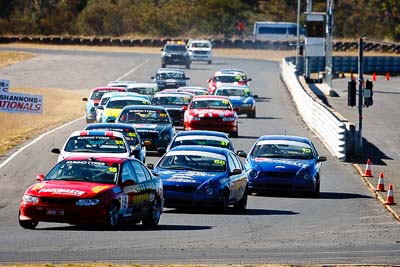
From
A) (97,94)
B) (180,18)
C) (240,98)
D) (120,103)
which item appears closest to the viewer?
(120,103)

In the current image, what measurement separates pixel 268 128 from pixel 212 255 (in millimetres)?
29227

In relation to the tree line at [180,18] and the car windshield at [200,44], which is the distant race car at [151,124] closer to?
the car windshield at [200,44]

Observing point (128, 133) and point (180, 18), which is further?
point (180, 18)

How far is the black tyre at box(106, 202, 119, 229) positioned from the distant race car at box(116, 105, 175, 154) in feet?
48.8

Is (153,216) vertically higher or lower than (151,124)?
higher

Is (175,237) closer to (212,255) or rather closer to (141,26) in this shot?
(212,255)

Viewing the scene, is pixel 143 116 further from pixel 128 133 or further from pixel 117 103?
pixel 128 133

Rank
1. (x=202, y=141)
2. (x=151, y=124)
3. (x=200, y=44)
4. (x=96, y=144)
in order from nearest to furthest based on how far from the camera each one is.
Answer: (x=96, y=144), (x=202, y=141), (x=151, y=124), (x=200, y=44)

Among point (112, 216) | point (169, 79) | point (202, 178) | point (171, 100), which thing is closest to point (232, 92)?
point (171, 100)

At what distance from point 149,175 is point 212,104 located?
71.3 ft

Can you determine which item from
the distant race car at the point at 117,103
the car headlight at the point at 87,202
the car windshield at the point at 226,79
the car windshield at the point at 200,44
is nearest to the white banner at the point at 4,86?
the distant race car at the point at 117,103

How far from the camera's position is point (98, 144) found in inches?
1027

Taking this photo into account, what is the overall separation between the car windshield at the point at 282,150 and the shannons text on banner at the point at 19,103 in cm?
520

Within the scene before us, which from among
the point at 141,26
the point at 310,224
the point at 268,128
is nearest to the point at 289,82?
the point at 268,128
